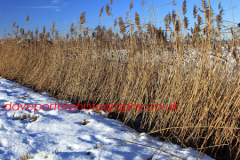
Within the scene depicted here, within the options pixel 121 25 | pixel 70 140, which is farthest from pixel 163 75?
pixel 70 140

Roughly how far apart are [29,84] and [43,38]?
1348 mm

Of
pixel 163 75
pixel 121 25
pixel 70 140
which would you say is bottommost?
pixel 70 140

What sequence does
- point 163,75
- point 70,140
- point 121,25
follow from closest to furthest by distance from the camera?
point 70,140, point 163,75, point 121,25

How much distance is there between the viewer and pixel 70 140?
5.24 ft

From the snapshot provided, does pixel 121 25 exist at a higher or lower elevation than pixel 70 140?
higher

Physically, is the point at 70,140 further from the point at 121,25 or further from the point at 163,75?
the point at 121,25

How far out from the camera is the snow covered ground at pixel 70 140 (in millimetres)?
1390

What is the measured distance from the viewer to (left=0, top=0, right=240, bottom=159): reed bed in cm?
162

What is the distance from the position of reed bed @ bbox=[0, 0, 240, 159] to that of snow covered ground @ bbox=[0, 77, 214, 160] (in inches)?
9.1

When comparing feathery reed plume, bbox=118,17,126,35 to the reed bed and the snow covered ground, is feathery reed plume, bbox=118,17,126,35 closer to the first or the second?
the reed bed

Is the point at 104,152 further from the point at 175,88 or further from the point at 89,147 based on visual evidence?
the point at 175,88

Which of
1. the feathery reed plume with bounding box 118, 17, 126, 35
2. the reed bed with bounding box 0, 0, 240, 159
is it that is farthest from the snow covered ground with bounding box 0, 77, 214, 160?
the feathery reed plume with bounding box 118, 17, 126, 35

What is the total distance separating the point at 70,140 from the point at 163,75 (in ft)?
4.16

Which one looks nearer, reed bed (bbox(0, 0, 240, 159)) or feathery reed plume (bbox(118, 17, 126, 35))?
reed bed (bbox(0, 0, 240, 159))
